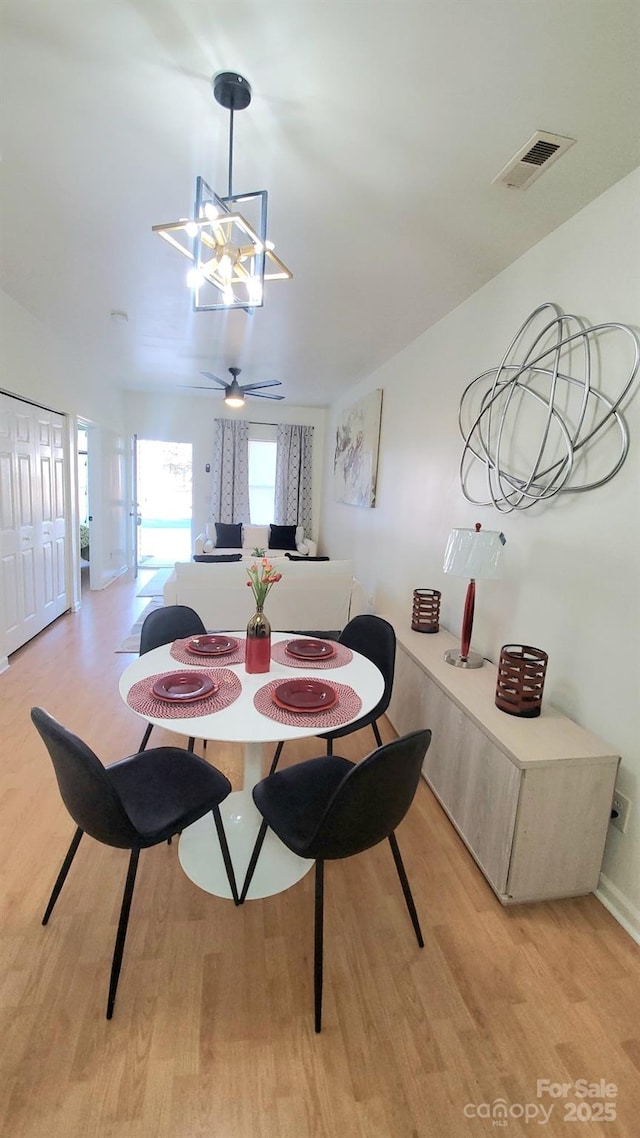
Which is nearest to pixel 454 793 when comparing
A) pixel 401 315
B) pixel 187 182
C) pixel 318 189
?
pixel 318 189

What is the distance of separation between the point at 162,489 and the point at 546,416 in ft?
23.1

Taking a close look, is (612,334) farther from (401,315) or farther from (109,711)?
(109,711)

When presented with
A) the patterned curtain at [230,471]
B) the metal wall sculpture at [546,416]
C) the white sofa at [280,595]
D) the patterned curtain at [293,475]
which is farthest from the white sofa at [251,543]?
the metal wall sculpture at [546,416]

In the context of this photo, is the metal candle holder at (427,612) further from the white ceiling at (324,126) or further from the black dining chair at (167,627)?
the white ceiling at (324,126)

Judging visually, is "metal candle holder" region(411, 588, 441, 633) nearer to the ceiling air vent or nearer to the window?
the ceiling air vent

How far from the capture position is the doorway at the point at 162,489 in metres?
7.18

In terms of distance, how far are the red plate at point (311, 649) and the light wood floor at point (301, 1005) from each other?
800mm

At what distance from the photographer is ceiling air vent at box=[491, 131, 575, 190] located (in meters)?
1.57

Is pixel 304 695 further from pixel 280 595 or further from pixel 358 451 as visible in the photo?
pixel 358 451

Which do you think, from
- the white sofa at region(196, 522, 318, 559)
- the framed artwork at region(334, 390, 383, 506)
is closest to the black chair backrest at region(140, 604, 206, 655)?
the framed artwork at region(334, 390, 383, 506)

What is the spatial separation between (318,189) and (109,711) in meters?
2.91

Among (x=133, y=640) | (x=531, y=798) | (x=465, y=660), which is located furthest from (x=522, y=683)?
(x=133, y=640)

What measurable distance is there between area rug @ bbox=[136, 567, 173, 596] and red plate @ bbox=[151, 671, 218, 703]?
4.12m

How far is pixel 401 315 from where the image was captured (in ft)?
10.6
